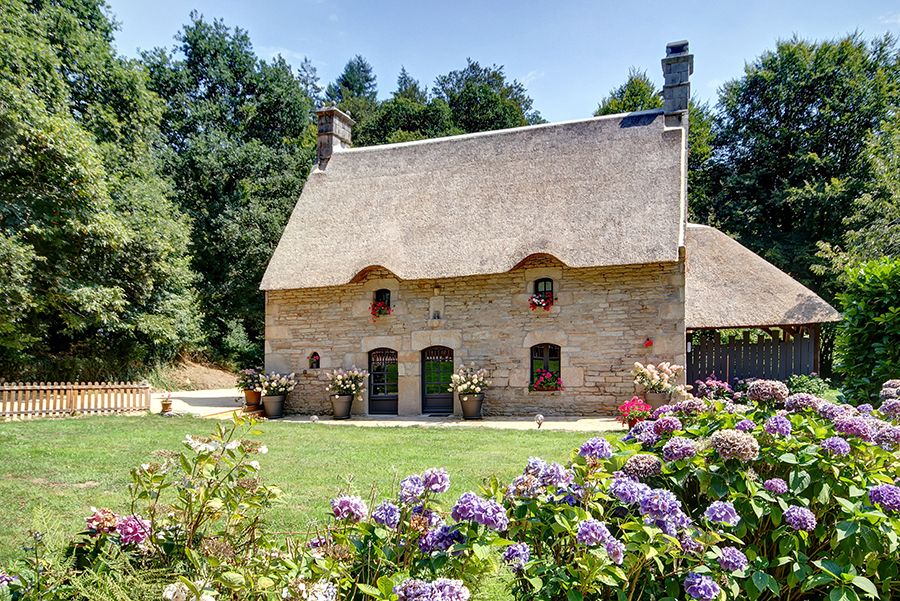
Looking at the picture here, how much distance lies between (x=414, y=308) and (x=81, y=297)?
24.4 ft

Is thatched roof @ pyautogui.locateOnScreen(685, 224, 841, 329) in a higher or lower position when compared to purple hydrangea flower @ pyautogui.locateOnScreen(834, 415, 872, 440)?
higher

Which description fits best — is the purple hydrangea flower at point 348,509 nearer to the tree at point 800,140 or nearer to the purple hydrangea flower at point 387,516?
the purple hydrangea flower at point 387,516

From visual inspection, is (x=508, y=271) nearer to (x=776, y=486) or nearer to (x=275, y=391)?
(x=275, y=391)

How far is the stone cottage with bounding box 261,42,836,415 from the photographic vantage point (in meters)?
11.1

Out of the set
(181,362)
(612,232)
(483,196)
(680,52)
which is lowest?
(181,362)

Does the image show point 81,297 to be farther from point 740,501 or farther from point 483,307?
point 740,501

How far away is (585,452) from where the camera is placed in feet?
7.77

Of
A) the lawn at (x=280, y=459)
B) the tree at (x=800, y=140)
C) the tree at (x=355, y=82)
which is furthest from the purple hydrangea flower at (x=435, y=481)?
the tree at (x=355, y=82)

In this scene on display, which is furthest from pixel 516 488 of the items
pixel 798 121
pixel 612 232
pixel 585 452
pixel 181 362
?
pixel 798 121

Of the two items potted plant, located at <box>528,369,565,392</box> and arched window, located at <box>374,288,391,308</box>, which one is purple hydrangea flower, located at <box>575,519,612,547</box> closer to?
potted plant, located at <box>528,369,565,392</box>

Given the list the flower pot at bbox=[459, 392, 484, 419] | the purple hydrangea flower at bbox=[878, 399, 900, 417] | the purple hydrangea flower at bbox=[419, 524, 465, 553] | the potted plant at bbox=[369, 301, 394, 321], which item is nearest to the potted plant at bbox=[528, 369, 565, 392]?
the flower pot at bbox=[459, 392, 484, 419]

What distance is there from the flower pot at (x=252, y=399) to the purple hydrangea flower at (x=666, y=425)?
11.3 meters

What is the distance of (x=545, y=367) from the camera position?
457 inches

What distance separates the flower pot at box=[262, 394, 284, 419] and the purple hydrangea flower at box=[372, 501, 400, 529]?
35.2ft
